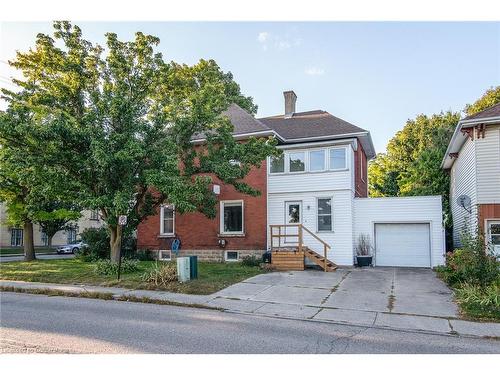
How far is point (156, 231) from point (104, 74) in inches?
363

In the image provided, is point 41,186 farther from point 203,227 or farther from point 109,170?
point 203,227

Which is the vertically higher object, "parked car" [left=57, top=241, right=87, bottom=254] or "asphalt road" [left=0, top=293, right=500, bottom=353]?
"asphalt road" [left=0, top=293, right=500, bottom=353]

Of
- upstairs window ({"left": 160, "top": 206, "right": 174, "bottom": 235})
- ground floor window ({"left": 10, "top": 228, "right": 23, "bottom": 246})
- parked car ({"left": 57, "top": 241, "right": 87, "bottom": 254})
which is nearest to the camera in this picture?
upstairs window ({"left": 160, "top": 206, "right": 174, "bottom": 235})

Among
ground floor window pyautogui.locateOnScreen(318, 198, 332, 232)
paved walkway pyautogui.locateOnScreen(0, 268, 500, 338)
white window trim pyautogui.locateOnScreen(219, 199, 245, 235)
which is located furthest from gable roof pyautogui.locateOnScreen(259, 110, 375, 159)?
paved walkway pyautogui.locateOnScreen(0, 268, 500, 338)

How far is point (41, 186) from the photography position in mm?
14703

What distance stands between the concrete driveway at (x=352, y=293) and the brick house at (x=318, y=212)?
2.88 m

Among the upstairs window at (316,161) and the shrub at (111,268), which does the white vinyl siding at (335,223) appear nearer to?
the upstairs window at (316,161)

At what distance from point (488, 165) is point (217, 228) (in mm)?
12357

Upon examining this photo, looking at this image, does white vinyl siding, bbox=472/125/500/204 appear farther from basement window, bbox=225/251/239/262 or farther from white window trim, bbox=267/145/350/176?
basement window, bbox=225/251/239/262

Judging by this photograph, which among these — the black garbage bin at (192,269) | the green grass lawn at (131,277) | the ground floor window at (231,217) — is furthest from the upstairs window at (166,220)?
the black garbage bin at (192,269)

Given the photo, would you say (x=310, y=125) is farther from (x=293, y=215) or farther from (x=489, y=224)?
(x=489, y=224)

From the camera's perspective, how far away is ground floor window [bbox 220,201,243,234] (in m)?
20.2

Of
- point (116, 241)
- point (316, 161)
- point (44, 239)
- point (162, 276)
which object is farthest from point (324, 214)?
point (44, 239)

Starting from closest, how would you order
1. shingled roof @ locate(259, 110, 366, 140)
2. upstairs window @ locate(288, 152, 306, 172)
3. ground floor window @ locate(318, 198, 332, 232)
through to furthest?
ground floor window @ locate(318, 198, 332, 232) < shingled roof @ locate(259, 110, 366, 140) < upstairs window @ locate(288, 152, 306, 172)
